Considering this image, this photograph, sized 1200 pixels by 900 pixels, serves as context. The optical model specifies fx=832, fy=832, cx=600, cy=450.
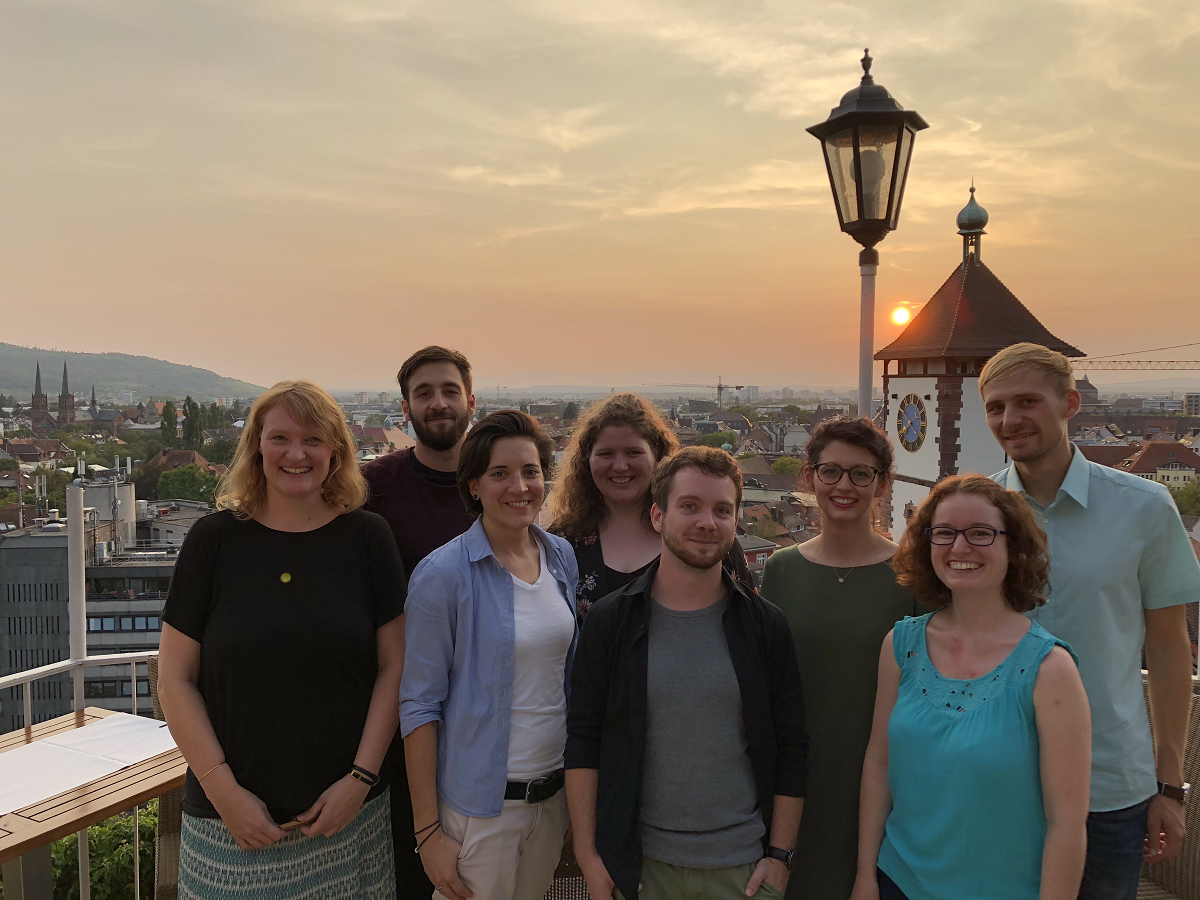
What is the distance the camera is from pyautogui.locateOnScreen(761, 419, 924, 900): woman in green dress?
222cm

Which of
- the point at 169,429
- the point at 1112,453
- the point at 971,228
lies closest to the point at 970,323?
the point at 971,228

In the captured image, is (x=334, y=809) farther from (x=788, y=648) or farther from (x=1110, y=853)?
(x=1110, y=853)

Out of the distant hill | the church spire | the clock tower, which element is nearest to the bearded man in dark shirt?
the clock tower

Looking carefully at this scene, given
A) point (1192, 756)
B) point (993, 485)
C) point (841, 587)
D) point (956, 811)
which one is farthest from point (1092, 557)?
point (1192, 756)

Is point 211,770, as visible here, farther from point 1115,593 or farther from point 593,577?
point 1115,593

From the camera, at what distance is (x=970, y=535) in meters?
1.97

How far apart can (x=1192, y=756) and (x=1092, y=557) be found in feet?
3.81

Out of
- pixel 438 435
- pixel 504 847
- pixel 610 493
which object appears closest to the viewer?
pixel 504 847

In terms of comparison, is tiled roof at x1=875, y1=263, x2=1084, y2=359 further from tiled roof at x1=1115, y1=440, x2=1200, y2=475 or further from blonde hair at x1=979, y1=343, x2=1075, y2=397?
tiled roof at x1=1115, y1=440, x2=1200, y2=475

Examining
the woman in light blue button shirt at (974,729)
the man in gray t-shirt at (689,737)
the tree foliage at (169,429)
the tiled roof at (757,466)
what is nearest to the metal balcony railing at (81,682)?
the man in gray t-shirt at (689,737)

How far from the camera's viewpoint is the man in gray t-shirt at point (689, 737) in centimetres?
201

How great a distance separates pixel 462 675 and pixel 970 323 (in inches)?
1027

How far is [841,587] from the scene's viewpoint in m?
2.29

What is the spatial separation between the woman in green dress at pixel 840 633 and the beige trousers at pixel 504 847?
710 millimetres
